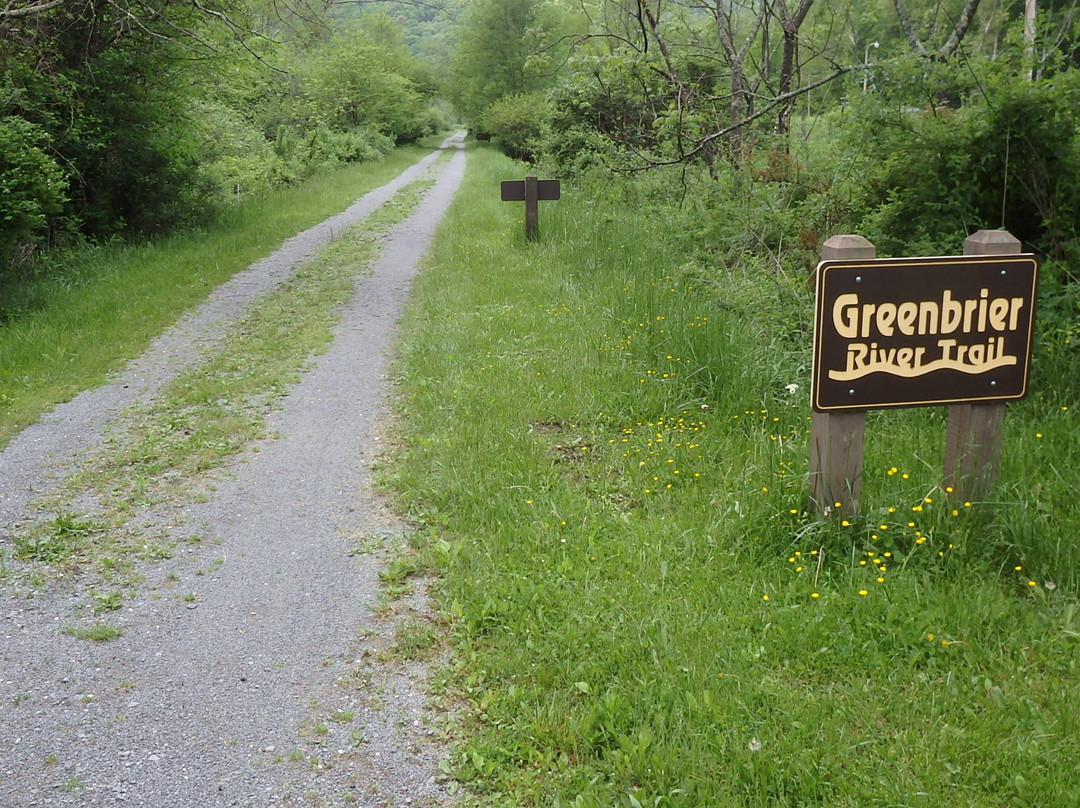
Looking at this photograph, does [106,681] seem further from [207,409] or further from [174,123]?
[174,123]

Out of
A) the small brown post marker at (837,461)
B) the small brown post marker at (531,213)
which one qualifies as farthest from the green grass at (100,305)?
the small brown post marker at (837,461)

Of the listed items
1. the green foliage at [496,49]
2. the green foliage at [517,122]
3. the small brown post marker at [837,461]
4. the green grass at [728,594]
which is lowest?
the green grass at [728,594]

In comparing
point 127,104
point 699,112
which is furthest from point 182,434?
point 127,104

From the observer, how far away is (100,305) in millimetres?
9234

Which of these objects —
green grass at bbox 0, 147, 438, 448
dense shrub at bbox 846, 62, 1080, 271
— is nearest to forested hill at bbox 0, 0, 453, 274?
green grass at bbox 0, 147, 438, 448

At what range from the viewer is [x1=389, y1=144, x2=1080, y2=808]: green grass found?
269 cm

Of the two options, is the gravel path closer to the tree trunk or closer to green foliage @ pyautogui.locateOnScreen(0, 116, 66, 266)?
green foliage @ pyautogui.locateOnScreen(0, 116, 66, 266)

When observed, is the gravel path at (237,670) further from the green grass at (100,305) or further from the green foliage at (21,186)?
the green foliage at (21,186)

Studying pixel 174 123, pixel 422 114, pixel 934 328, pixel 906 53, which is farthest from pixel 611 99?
pixel 422 114

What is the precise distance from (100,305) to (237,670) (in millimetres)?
7158

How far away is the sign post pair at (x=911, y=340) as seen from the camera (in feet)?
11.8

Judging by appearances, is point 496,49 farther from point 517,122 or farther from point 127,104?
point 127,104

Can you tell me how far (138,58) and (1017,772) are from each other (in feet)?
46.0

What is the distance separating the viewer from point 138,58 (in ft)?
42.1
